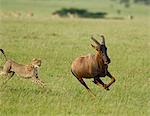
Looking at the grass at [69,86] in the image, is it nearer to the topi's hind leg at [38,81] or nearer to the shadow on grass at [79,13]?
the topi's hind leg at [38,81]

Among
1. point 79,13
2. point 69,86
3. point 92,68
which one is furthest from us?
point 79,13

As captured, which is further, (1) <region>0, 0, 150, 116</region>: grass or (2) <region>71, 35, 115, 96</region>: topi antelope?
(2) <region>71, 35, 115, 96</region>: topi antelope

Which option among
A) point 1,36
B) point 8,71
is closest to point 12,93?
point 8,71

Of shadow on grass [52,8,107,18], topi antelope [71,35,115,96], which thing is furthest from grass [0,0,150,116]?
shadow on grass [52,8,107,18]

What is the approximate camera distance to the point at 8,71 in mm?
14453

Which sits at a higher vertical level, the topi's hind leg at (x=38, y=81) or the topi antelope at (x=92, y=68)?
the topi antelope at (x=92, y=68)

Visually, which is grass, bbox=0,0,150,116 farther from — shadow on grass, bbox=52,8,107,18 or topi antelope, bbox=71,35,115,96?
shadow on grass, bbox=52,8,107,18

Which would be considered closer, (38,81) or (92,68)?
(92,68)

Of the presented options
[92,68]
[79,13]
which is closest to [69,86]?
[92,68]

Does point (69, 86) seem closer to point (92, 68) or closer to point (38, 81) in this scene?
point (38, 81)

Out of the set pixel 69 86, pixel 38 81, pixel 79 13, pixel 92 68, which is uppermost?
pixel 79 13

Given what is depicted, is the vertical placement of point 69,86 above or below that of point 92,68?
below

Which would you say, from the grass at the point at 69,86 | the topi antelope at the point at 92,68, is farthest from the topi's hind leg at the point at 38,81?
the topi antelope at the point at 92,68

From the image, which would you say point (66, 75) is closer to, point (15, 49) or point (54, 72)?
point (54, 72)
